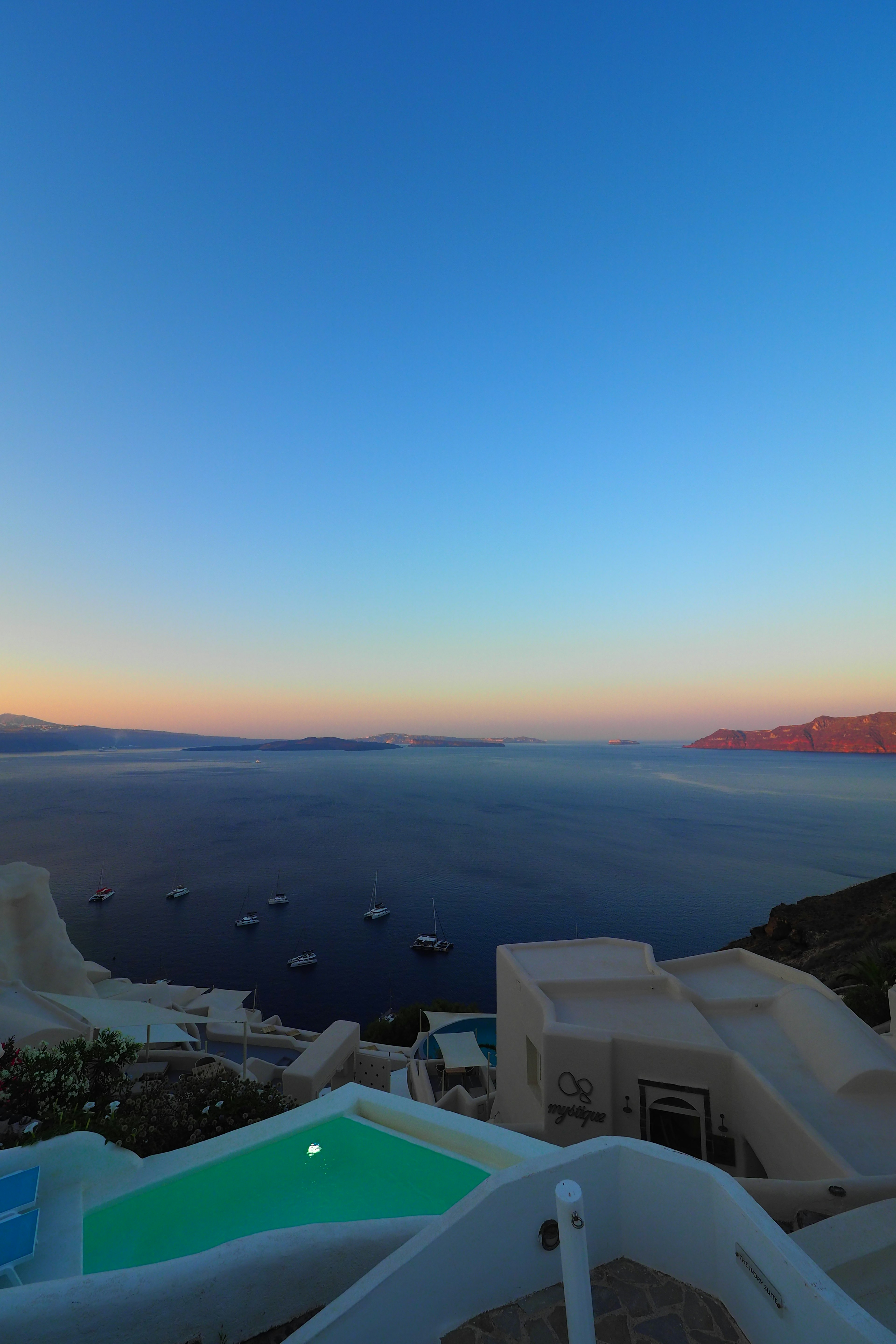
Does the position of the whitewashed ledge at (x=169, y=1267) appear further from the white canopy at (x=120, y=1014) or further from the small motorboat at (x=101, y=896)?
the small motorboat at (x=101, y=896)

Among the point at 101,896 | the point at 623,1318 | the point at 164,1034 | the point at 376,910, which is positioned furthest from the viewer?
the point at 101,896

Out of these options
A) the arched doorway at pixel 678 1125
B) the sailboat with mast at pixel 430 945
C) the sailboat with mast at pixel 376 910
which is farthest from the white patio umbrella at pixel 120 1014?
the sailboat with mast at pixel 376 910

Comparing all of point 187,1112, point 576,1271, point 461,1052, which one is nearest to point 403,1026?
point 461,1052

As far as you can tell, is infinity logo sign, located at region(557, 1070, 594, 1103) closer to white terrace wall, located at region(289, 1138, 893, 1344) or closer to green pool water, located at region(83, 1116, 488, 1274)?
green pool water, located at region(83, 1116, 488, 1274)

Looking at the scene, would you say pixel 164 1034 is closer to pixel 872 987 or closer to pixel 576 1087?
pixel 576 1087

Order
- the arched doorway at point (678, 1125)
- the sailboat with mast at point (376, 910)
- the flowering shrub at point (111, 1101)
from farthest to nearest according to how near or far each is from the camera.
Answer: the sailboat with mast at point (376, 910), the arched doorway at point (678, 1125), the flowering shrub at point (111, 1101)
